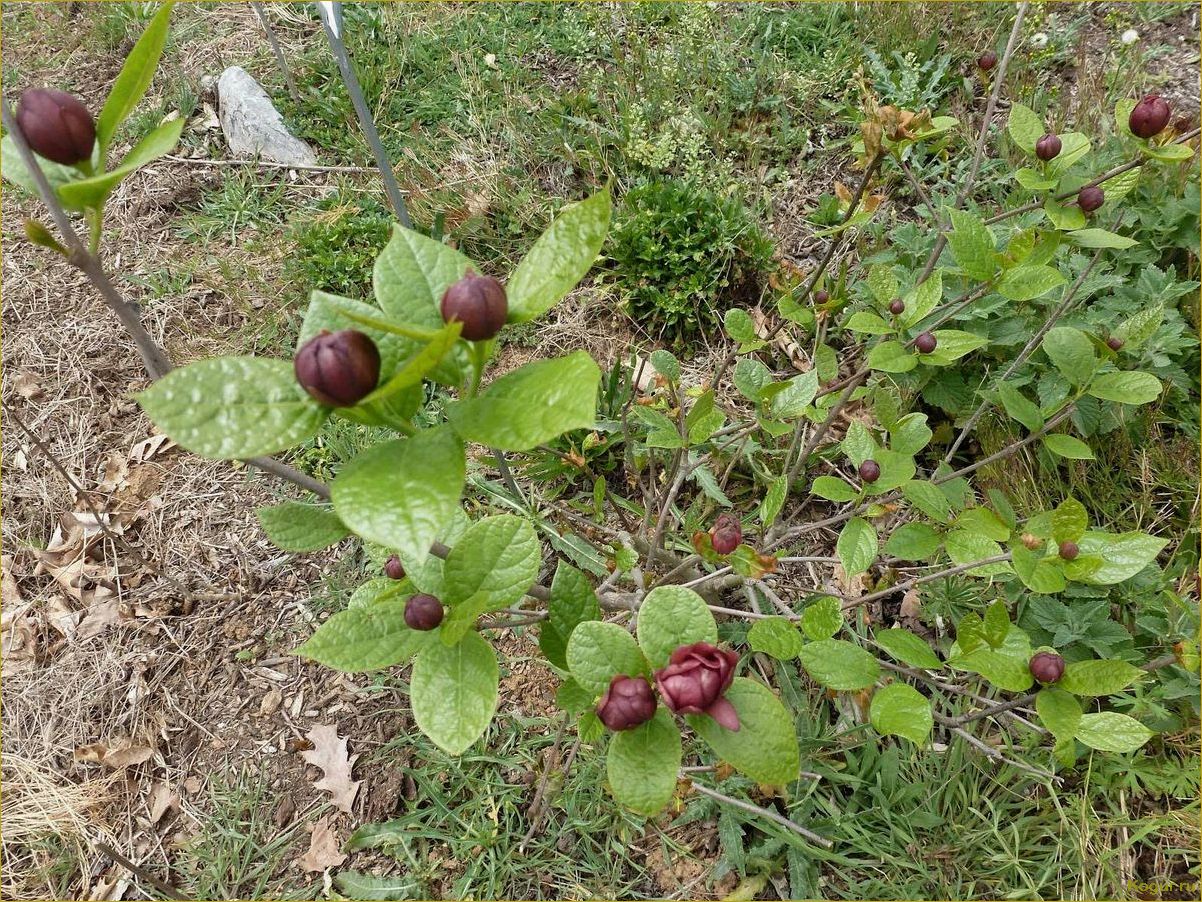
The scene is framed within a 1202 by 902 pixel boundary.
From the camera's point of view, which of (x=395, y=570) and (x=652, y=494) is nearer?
(x=395, y=570)

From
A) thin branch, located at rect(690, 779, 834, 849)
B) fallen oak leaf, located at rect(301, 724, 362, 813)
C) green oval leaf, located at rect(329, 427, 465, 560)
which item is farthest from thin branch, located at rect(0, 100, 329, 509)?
fallen oak leaf, located at rect(301, 724, 362, 813)

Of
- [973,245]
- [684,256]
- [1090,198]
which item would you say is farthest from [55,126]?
[684,256]

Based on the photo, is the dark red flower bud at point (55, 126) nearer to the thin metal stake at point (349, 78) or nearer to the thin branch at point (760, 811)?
the thin metal stake at point (349, 78)

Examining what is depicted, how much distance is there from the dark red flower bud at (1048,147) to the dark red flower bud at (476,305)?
1.31m

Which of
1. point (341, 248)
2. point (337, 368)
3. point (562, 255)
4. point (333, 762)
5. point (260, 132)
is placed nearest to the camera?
point (337, 368)

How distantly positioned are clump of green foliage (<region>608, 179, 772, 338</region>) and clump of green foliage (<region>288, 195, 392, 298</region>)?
96 centimetres

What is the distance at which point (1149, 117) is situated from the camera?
146 centimetres

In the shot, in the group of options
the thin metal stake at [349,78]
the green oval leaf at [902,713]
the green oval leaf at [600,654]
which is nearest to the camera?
the green oval leaf at [600,654]

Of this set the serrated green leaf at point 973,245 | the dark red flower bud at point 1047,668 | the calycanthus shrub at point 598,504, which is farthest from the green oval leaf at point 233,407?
the serrated green leaf at point 973,245

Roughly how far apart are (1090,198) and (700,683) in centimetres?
135

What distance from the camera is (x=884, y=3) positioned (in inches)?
129

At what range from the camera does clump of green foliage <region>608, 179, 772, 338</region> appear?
8.61 feet

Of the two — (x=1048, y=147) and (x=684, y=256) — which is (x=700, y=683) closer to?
(x=1048, y=147)

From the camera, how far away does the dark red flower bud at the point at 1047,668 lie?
1260 mm
